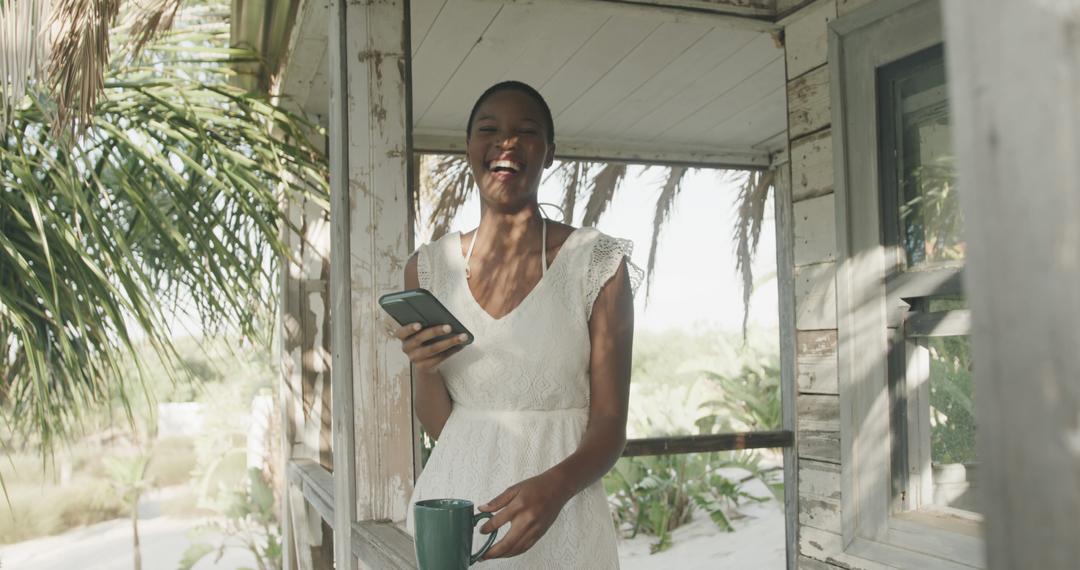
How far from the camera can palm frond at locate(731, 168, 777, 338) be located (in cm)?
656

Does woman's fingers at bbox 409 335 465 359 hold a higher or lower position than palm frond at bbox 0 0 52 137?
lower

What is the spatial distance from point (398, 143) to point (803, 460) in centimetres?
149

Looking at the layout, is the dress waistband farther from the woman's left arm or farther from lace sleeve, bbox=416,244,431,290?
lace sleeve, bbox=416,244,431,290

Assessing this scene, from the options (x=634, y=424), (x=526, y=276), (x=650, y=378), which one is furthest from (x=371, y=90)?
(x=650, y=378)

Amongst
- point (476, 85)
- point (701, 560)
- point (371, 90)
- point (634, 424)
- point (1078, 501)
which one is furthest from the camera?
point (634, 424)

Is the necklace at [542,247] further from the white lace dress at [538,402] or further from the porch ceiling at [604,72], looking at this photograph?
the porch ceiling at [604,72]

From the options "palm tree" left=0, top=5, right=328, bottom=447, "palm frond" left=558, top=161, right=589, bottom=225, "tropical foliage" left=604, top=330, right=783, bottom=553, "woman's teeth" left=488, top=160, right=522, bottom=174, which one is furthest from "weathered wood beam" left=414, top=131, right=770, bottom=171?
"tropical foliage" left=604, top=330, right=783, bottom=553

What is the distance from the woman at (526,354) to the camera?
1.51 metres

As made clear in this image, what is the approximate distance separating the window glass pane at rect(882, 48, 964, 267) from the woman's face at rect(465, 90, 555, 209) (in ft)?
3.66

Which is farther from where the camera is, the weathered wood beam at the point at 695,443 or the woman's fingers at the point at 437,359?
the weathered wood beam at the point at 695,443

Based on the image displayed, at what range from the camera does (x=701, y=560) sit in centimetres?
1013

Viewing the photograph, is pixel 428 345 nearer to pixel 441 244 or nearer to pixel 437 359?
pixel 437 359

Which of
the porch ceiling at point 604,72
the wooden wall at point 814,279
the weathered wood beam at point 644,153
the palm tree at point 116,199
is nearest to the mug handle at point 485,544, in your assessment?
the wooden wall at point 814,279

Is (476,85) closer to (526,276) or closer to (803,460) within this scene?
(803,460)
